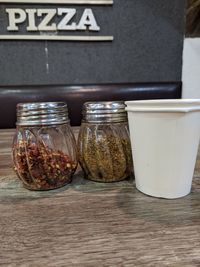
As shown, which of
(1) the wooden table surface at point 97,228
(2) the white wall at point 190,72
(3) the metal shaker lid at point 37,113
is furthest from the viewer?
(2) the white wall at point 190,72

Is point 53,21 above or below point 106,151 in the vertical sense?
above

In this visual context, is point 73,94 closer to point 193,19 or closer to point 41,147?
point 193,19

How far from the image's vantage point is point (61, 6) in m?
1.66

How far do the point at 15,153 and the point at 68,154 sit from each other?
9cm

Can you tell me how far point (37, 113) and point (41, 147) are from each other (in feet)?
0.19

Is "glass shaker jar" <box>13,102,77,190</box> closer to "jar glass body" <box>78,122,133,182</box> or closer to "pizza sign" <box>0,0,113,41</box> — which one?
"jar glass body" <box>78,122,133,182</box>

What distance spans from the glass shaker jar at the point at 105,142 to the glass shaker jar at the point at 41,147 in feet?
0.14

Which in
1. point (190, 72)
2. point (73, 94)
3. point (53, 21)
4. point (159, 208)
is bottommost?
point (159, 208)

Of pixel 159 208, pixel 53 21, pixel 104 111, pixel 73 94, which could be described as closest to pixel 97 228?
pixel 159 208

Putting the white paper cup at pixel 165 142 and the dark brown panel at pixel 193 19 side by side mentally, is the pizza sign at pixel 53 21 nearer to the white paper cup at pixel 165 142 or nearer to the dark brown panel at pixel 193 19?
the dark brown panel at pixel 193 19

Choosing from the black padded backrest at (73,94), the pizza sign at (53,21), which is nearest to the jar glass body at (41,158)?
the black padded backrest at (73,94)

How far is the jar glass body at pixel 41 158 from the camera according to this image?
0.40 metres

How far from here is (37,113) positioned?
398 millimetres

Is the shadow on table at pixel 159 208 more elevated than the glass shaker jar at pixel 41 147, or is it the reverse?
the glass shaker jar at pixel 41 147
